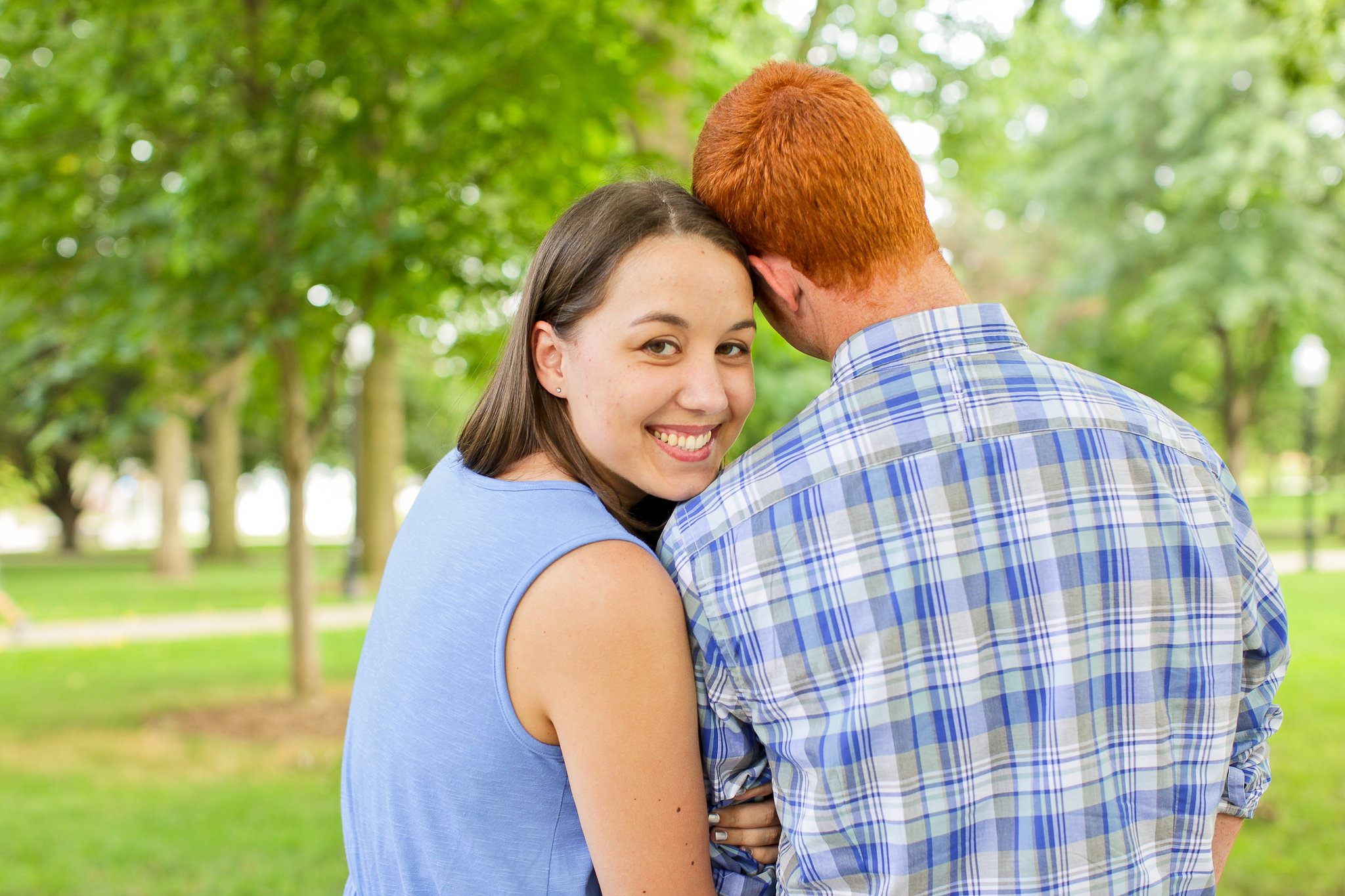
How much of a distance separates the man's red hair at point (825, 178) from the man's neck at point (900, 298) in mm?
18

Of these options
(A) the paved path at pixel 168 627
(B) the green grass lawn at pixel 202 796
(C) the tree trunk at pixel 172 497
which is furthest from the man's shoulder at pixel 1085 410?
(C) the tree trunk at pixel 172 497

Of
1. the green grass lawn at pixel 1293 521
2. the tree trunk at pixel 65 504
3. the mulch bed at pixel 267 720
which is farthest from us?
the tree trunk at pixel 65 504

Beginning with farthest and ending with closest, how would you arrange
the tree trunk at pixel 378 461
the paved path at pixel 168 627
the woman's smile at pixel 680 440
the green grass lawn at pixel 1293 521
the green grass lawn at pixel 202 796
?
1. the green grass lawn at pixel 1293 521
2. the tree trunk at pixel 378 461
3. the paved path at pixel 168 627
4. the green grass lawn at pixel 202 796
5. the woman's smile at pixel 680 440

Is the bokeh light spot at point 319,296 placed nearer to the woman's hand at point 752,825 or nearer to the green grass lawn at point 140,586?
the woman's hand at point 752,825

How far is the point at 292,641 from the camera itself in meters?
8.98

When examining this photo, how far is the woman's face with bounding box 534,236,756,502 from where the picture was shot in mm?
1781

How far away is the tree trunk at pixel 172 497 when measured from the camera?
2264cm

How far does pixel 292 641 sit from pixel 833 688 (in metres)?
8.30

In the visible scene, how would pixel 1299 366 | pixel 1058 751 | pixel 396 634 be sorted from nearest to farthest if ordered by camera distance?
pixel 1058 751, pixel 396 634, pixel 1299 366

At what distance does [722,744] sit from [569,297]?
0.78 metres

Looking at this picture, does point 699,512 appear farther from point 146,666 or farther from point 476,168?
point 146,666

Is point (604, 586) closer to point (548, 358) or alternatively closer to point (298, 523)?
point (548, 358)

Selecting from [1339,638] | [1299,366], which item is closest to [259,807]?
[1339,638]

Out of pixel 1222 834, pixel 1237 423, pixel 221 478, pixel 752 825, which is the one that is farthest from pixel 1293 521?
pixel 752 825
